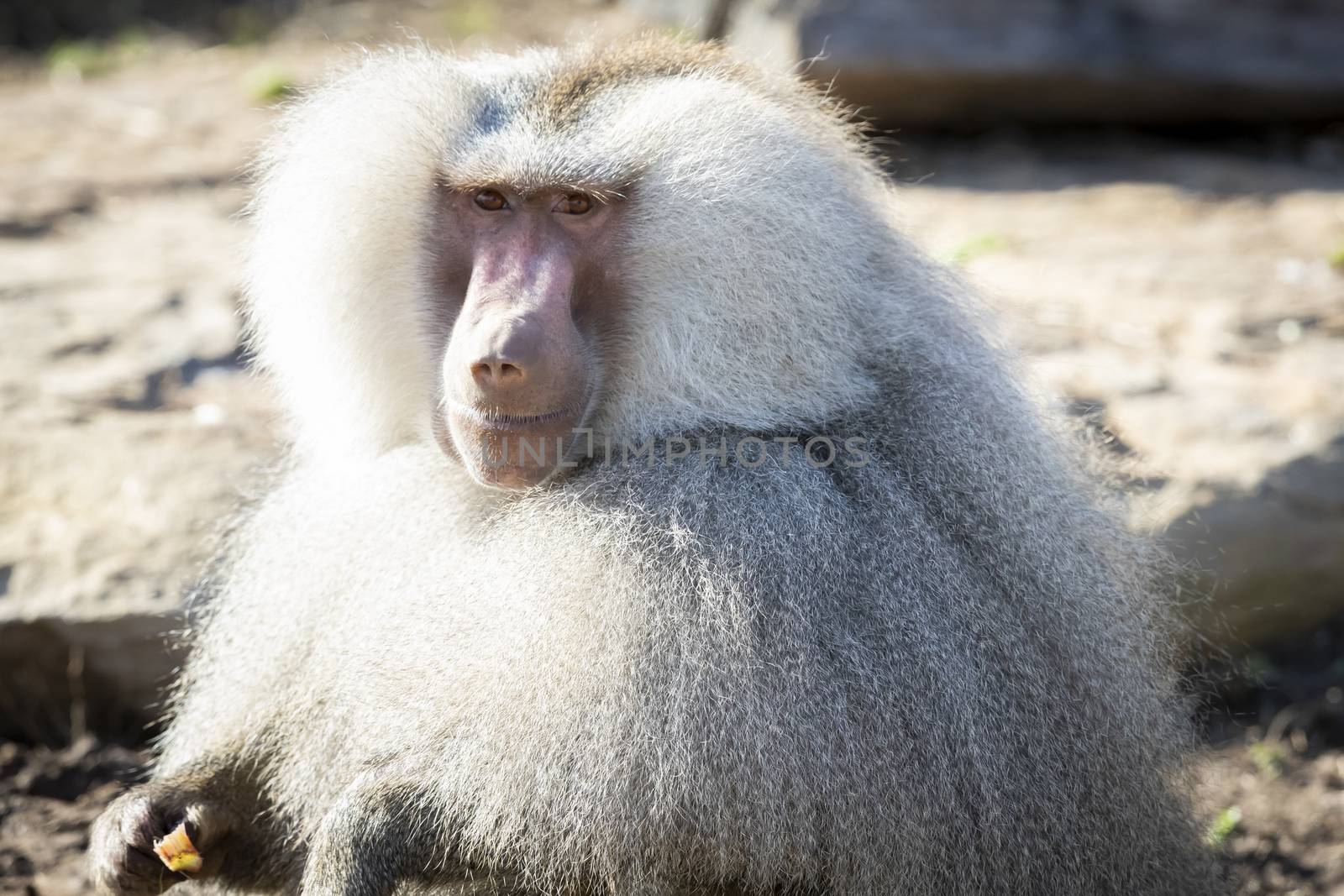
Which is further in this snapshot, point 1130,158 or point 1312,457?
point 1130,158

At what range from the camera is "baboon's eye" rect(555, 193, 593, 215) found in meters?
2.41

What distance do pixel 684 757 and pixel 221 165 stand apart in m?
5.61

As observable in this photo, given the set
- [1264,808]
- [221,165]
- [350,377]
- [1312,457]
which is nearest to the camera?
[350,377]

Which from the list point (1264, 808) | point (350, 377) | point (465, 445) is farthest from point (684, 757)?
point (1264, 808)

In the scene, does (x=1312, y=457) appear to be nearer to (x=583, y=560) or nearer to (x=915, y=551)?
(x=915, y=551)

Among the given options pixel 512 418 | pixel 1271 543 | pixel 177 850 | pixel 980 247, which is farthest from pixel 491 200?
pixel 980 247

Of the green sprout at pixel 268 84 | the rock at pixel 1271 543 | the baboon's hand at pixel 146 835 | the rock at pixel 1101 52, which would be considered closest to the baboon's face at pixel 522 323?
the baboon's hand at pixel 146 835

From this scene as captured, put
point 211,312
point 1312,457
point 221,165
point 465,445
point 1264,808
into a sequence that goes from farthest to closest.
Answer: point 221,165 → point 211,312 → point 1312,457 → point 1264,808 → point 465,445

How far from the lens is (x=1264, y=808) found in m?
3.51

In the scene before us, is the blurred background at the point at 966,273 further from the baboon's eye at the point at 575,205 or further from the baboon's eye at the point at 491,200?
the baboon's eye at the point at 575,205

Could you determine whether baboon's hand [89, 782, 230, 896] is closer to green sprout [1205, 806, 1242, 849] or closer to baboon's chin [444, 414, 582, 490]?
baboon's chin [444, 414, 582, 490]

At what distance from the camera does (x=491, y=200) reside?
246 cm

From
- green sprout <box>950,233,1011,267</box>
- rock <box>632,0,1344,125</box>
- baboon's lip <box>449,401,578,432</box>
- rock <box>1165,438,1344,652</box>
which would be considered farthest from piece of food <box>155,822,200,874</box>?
rock <box>632,0,1344,125</box>

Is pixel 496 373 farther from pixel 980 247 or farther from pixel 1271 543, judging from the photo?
pixel 980 247
